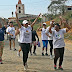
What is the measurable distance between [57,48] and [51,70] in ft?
2.99

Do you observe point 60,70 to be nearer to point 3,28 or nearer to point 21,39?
point 21,39

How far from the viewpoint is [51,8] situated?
63188 millimetres

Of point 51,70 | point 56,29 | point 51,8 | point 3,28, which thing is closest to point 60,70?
point 51,70

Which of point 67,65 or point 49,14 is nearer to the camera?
point 67,65

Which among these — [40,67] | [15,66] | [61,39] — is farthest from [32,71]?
[61,39]

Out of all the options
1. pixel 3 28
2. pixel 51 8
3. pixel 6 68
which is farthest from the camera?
pixel 51 8

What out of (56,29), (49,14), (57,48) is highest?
(49,14)

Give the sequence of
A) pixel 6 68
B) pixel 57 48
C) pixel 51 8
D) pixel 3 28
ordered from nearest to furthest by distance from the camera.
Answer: pixel 57 48
pixel 6 68
pixel 3 28
pixel 51 8

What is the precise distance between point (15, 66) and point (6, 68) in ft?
1.43

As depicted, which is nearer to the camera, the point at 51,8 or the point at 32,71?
the point at 32,71

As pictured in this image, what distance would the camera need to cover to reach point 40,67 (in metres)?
6.57

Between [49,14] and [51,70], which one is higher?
[49,14]

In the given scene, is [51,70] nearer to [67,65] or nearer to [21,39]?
[67,65]

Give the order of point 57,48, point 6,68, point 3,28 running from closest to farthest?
1. point 57,48
2. point 6,68
3. point 3,28
